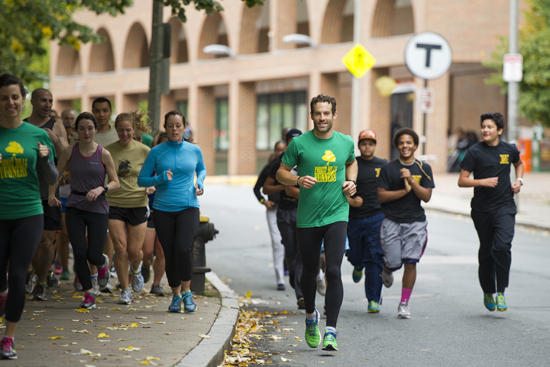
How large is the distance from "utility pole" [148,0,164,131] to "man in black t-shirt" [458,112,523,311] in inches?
165

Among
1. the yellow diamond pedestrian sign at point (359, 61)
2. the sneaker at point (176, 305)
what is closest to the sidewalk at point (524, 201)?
the yellow diamond pedestrian sign at point (359, 61)

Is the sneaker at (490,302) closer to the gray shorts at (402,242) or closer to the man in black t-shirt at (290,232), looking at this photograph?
the gray shorts at (402,242)

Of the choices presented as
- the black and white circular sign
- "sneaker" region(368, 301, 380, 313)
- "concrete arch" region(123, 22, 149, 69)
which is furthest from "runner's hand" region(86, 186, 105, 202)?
"concrete arch" region(123, 22, 149, 69)

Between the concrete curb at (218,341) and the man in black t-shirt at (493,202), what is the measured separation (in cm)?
265

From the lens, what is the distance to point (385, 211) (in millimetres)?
8086

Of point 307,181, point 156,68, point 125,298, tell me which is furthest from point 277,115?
point 307,181

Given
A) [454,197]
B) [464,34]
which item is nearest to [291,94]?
[464,34]

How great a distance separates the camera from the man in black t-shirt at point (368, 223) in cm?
814

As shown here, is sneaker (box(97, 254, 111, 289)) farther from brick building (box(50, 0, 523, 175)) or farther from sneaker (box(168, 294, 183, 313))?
brick building (box(50, 0, 523, 175))

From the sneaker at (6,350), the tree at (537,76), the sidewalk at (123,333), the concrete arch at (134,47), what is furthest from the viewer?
the concrete arch at (134,47)

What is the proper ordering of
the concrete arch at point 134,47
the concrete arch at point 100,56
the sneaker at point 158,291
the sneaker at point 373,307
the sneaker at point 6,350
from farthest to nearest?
the concrete arch at point 100,56, the concrete arch at point 134,47, the sneaker at point 158,291, the sneaker at point 373,307, the sneaker at point 6,350

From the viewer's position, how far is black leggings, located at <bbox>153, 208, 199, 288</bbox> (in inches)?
284

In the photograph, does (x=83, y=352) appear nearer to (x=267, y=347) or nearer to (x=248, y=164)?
(x=267, y=347)

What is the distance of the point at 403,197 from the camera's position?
26.3ft
